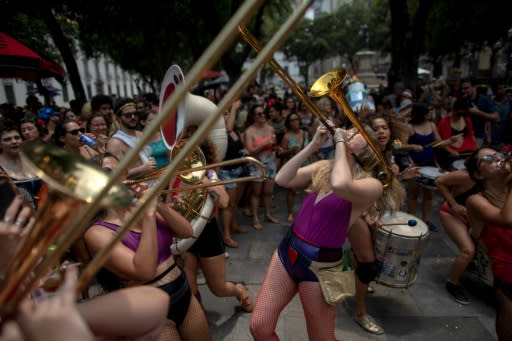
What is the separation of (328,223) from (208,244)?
1132mm

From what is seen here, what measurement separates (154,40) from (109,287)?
11.0 m

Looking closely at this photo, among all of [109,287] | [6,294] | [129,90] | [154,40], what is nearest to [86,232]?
[109,287]

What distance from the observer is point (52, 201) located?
788 millimetres

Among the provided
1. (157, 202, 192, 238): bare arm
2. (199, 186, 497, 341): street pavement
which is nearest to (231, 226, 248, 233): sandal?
(199, 186, 497, 341): street pavement

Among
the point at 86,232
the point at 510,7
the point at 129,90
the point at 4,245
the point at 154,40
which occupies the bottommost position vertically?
the point at 129,90

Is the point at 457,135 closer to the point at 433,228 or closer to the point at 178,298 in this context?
the point at 433,228

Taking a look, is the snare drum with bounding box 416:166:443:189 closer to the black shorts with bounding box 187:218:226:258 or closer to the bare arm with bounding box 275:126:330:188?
the bare arm with bounding box 275:126:330:188

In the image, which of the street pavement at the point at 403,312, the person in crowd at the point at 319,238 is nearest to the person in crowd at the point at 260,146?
the street pavement at the point at 403,312

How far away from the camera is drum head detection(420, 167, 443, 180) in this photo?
13.7 feet

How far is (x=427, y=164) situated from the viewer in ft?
15.2

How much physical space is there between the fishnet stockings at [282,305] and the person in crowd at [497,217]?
46.5 inches

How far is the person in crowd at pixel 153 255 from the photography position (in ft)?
4.87

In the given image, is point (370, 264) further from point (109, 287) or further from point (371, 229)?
point (109, 287)

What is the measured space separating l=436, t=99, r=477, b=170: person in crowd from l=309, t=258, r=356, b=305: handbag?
3.48 m
